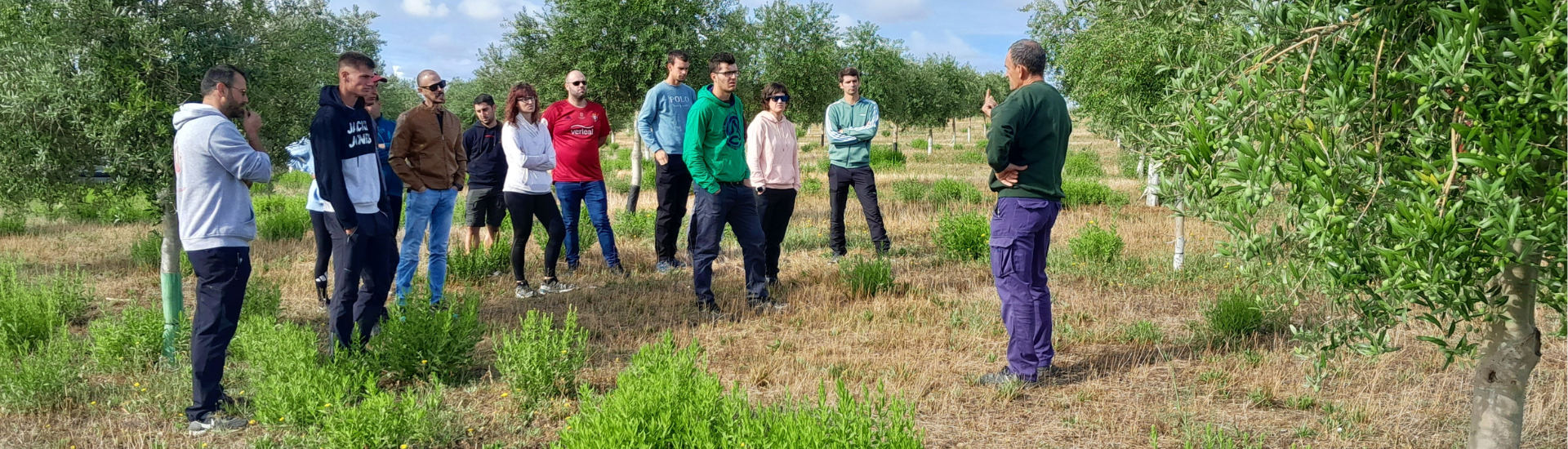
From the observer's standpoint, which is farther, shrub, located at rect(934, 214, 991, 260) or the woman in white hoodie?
shrub, located at rect(934, 214, 991, 260)

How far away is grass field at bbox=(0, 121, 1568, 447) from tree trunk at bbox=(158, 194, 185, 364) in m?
0.26

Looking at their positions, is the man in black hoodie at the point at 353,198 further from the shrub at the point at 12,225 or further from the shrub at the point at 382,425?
the shrub at the point at 12,225

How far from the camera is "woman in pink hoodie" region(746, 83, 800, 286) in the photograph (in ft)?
24.1

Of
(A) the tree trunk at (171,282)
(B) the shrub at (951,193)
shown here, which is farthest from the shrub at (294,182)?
(A) the tree trunk at (171,282)

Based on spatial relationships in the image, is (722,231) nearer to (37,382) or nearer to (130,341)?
(130,341)

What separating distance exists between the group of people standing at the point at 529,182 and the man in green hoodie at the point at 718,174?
0.01 m

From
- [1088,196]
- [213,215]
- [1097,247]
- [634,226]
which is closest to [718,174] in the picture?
[213,215]

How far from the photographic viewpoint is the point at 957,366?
530 cm

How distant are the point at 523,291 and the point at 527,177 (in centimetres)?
89

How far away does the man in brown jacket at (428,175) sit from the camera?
6.32m

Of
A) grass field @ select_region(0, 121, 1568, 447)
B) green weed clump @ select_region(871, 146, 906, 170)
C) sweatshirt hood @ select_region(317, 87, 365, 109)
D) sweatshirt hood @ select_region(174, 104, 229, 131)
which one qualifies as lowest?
grass field @ select_region(0, 121, 1568, 447)

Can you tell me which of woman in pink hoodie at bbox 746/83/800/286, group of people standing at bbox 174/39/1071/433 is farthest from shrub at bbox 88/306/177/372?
woman in pink hoodie at bbox 746/83/800/286

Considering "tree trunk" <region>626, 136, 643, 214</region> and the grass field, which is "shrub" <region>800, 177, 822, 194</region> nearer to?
"tree trunk" <region>626, 136, 643, 214</region>

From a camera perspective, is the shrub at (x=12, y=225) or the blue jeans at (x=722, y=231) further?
the shrub at (x=12, y=225)
